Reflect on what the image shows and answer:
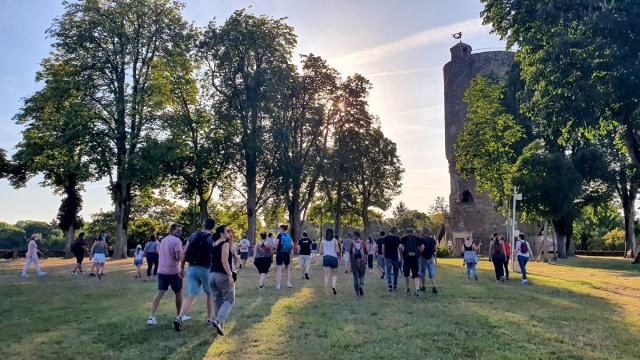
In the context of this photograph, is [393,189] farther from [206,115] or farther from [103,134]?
[103,134]

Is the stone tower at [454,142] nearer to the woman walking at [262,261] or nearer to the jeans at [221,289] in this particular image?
the woman walking at [262,261]

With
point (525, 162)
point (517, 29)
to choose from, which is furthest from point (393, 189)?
point (517, 29)

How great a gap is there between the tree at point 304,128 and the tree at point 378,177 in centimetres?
718

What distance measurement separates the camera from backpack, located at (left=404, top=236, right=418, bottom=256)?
13.9 m

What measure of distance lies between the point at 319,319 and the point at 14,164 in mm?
43564

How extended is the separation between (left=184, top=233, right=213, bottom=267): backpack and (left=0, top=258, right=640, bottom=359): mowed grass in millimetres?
1240

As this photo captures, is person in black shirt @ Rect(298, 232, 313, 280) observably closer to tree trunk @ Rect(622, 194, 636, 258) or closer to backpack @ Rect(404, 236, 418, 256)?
backpack @ Rect(404, 236, 418, 256)

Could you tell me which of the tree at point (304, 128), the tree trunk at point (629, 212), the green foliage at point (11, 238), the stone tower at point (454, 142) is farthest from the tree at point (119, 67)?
the green foliage at point (11, 238)

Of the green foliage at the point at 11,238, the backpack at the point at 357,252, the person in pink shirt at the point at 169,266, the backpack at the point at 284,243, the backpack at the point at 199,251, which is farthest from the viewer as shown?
the green foliage at the point at 11,238

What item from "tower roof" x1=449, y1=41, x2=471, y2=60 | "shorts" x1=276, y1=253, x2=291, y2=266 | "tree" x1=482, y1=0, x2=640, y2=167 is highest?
"tower roof" x1=449, y1=41, x2=471, y2=60

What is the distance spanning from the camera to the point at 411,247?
1391cm

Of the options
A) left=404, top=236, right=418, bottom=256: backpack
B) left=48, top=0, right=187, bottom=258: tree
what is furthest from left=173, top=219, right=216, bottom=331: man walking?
left=48, top=0, right=187, bottom=258: tree

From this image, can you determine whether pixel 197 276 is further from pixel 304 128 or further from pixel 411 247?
pixel 304 128

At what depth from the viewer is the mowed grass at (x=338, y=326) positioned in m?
7.13
